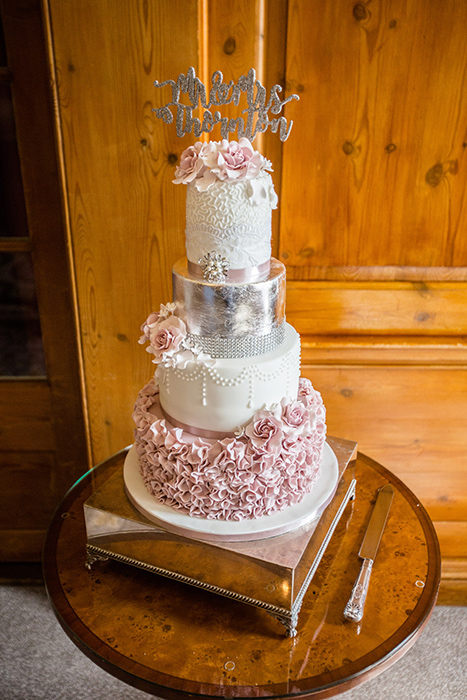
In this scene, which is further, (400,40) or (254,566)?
(400,40)

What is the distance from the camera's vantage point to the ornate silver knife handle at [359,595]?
111cm

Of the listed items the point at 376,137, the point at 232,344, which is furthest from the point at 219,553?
the point at 376,137

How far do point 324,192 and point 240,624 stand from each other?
1126 millimetres

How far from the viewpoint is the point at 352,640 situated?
3.51ft

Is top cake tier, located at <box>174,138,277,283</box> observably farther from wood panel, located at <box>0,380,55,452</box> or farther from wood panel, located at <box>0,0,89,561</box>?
wood panel, located at <box>0,380,55,452</box>

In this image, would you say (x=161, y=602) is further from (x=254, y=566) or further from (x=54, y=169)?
(x=54, y=169)

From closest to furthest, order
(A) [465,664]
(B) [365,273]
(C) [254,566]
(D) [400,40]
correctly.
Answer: (C) [254,566], (D) [400,40], (B) [365,273], (A) [465,664]

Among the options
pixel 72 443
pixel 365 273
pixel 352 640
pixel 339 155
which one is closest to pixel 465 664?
pixel 352 640

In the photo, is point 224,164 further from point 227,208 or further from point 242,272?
point 242,272

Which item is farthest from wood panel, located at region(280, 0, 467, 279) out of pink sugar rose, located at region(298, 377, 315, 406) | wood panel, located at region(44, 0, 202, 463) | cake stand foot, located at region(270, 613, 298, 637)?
cake stand foot, located at region(270, 613, 298, 637)

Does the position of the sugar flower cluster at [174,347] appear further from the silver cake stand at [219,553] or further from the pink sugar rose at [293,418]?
the silver cake stand at [219,553]

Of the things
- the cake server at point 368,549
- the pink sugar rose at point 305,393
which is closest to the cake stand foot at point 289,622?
the cake server at point 368,549

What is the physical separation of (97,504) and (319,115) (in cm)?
114

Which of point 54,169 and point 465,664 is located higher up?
point 54,169
